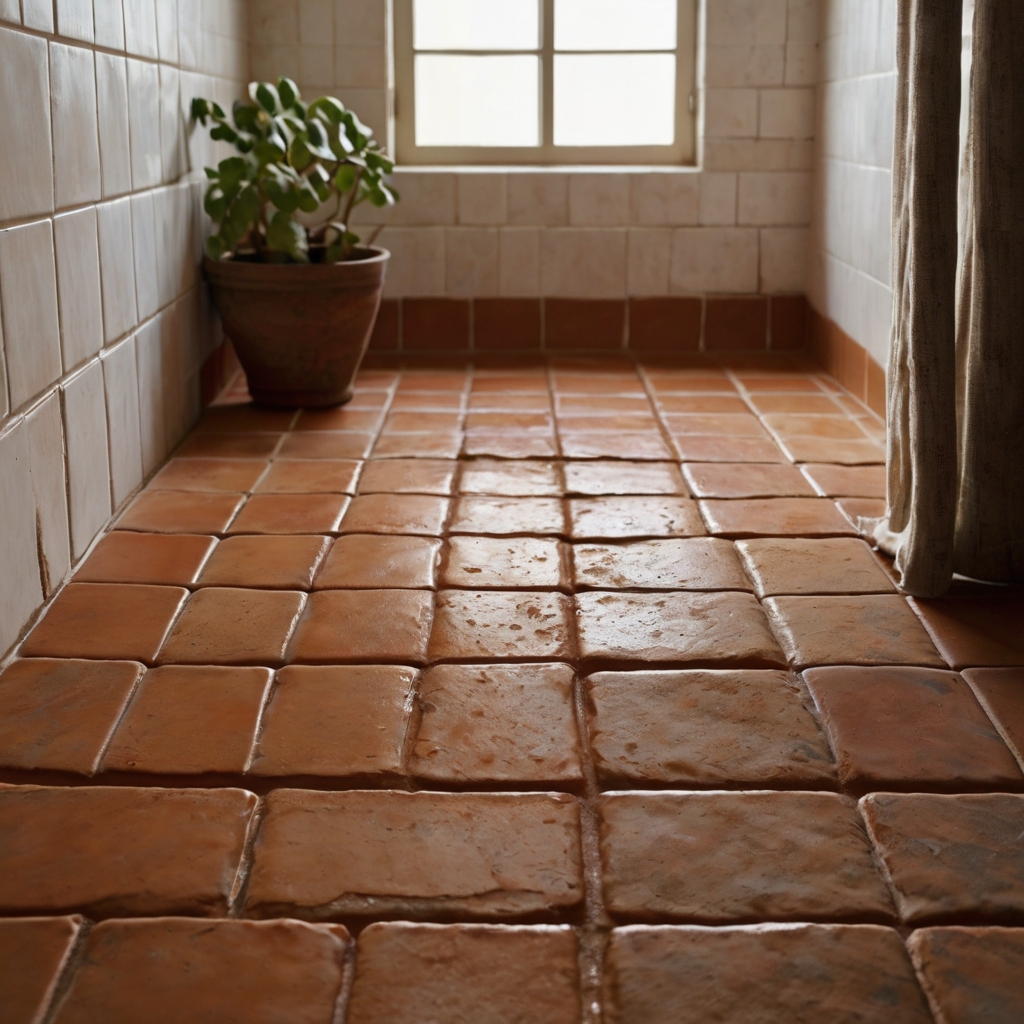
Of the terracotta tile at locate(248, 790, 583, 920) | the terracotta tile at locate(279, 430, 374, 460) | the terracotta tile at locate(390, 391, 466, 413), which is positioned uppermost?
the terracotta tile at locate(390, 391, 466, 413)

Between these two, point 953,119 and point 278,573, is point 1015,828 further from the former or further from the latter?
point 278,573

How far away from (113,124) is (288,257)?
0.90m

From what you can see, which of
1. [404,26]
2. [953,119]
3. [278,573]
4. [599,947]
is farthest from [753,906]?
[404,26]

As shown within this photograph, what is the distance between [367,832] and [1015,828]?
29.4 inches

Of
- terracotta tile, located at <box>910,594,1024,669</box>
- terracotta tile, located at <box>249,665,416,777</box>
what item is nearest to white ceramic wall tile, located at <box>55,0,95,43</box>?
terracotta tile, located at <box>249,665,416,777</box>

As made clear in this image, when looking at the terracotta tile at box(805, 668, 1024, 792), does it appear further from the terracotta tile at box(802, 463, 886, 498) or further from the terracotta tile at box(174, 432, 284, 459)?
the terracotta tile at box(174, 432, 284, 459)

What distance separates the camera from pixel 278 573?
226 centimetres

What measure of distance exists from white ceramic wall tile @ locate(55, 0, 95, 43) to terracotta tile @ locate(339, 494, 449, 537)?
105cm

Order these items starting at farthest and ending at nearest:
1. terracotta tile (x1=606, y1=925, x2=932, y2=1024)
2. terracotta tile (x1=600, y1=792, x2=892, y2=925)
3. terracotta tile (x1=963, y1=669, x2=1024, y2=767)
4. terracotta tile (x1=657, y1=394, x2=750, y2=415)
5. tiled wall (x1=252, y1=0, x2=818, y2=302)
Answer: tiled wall (x1=252, y1=0, x2=818, y2=302) → terracotta tile (x1=657, y1=394, x2=750, y2=415) → terracotta tile (x1=963, y1=669, x2=1024, y2=767) → terracotta tile (x1=600, y1=792, x2=892, y2=925) → terracotta tile (x1=606, y1=925, x2=932, y2=1024)

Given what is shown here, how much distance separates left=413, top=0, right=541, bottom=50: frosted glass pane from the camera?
4.33 metres

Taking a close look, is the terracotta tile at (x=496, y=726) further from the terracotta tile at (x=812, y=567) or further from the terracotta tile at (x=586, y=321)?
the terracotta tile at (x=586, y=321)

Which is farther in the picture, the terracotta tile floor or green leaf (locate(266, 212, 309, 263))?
green leaf (locate(266, 212, 309, 263))

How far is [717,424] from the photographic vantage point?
337 centimetres

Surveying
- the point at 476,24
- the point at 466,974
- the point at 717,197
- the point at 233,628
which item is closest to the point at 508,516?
the point at 233,628
